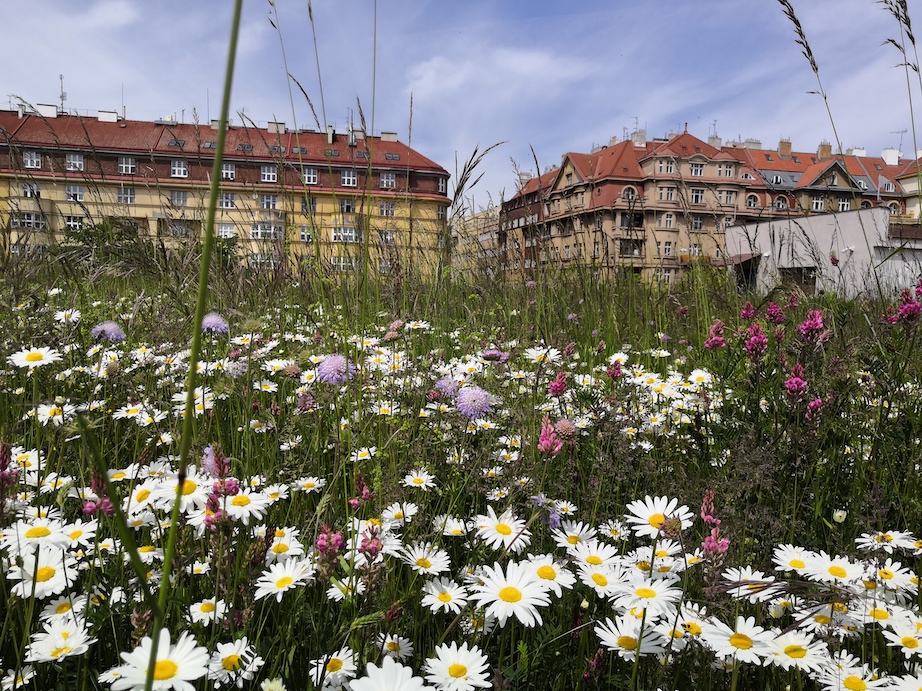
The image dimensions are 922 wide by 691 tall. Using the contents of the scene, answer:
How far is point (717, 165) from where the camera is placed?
33.8 m

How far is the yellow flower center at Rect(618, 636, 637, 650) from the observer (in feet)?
2.74

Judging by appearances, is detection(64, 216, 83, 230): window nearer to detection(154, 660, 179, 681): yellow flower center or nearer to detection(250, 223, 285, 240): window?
detection(250, 223, 285, 240): window

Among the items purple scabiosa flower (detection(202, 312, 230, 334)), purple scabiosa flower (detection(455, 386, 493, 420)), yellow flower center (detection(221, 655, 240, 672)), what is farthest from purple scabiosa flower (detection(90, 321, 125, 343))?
yellow flower center (detection(221, 655, 240, 672))

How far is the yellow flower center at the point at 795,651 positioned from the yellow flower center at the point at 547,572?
1.05ft

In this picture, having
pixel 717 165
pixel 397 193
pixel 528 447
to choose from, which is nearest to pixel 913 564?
pixel 528 447

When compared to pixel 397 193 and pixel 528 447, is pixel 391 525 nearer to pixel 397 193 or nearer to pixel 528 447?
pixel 528 447

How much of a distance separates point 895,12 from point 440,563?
2280 millimetres

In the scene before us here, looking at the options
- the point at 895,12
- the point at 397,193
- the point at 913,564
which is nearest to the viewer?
the point at 913,564

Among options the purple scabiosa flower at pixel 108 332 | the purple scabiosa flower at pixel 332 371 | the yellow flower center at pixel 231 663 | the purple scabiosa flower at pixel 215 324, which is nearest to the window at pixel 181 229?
the purple scabiosa flower at pixel 108 332

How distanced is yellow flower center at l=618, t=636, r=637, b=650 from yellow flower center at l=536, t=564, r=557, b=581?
124mm

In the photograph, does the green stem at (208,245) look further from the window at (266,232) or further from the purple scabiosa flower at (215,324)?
the window at (266,232)

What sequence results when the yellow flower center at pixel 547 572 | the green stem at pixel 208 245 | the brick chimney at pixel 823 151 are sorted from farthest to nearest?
the brick chimney at pixel 823 151
the yellow flower center at pixel 547 572
the green stem at pixel 208 245

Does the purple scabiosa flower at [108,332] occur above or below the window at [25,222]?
below

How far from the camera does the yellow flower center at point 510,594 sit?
0.79 m
